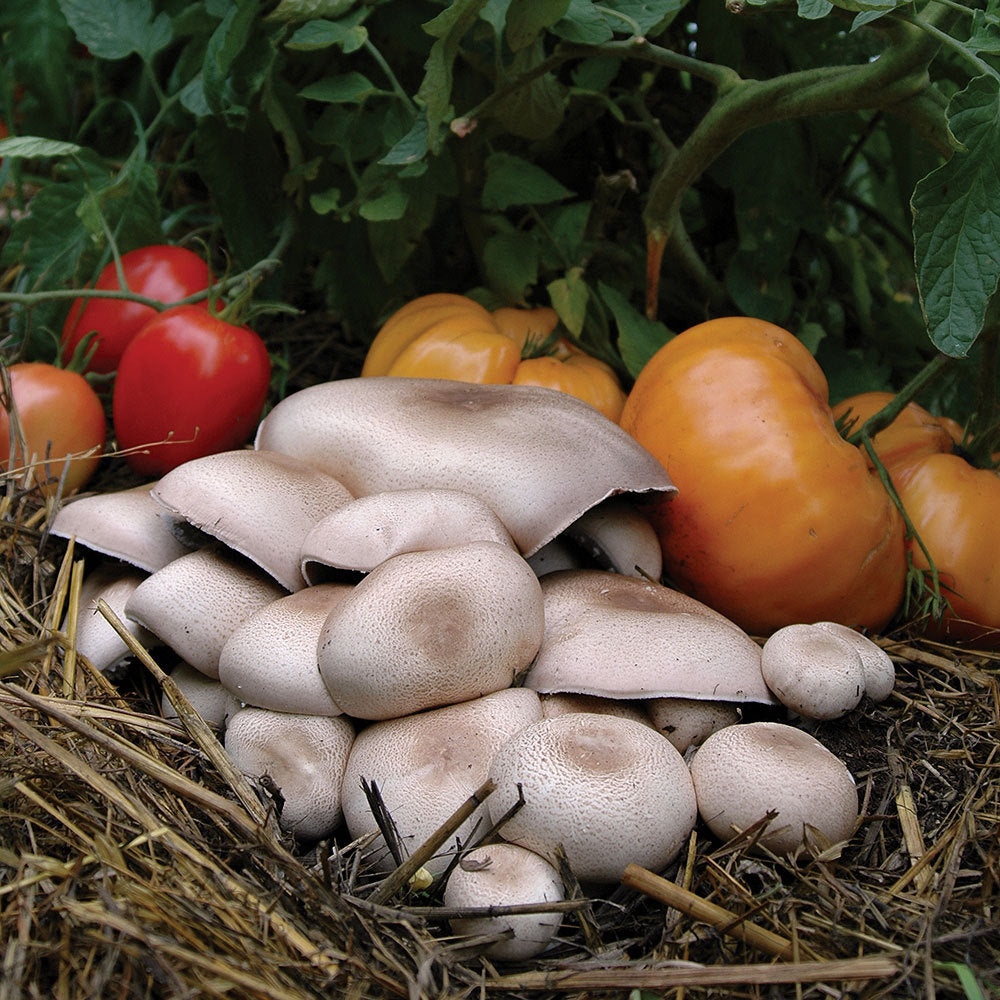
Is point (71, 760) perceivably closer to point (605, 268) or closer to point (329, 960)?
point (329, 960)

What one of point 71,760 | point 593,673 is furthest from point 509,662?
point 71,760

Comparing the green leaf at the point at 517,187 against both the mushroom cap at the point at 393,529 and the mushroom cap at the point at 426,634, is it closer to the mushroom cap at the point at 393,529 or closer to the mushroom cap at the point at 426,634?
the mushroom cap at the point at 393,529

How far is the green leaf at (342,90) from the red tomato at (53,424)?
775 millimetres

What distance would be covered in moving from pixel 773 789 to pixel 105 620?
3.52ft

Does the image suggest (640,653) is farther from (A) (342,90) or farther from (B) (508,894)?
(A) (342,90)

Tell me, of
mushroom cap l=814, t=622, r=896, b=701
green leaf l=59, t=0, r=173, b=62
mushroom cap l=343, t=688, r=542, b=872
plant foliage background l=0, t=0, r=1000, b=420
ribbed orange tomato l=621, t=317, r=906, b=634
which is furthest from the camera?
green leaf l=59, t=0, r=173, b=62

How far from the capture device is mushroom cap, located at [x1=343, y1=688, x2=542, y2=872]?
130 cm

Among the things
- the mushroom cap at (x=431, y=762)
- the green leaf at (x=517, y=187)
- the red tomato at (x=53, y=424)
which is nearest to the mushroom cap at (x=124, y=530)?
the red tomato at (x=53, y=424)

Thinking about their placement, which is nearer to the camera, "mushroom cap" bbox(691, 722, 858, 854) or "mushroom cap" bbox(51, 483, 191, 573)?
"mushroom cap" bbox(691, 722, 858, 854)

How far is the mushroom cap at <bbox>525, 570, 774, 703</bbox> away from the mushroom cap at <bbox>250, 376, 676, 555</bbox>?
167 millimetres

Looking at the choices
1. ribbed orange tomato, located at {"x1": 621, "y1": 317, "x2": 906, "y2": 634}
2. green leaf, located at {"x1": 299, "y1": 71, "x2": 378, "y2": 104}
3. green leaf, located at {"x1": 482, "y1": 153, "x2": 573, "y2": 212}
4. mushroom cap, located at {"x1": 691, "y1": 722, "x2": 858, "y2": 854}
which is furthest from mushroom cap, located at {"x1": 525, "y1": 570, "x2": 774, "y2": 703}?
green leaf, located at {"x1": 299, "y1": 71, "x2": 378, "y2": 104}

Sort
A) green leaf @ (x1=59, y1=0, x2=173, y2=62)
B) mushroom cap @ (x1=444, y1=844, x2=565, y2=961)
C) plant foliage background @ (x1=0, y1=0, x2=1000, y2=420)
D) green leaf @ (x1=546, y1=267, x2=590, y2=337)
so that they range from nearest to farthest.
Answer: mushroom cap @ (x1=444, y1=844, x2=565, y2=961) → plant foliage background @ (x1=0, y1=0, x2=1000, y2=420) → green leaf @ (x1=546, y1=267, x2=590, y2=337) → green leaf @ (x1=59, y1=0, x2=173, y2=62)

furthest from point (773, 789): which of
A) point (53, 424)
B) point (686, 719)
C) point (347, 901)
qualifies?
point (53, 424)

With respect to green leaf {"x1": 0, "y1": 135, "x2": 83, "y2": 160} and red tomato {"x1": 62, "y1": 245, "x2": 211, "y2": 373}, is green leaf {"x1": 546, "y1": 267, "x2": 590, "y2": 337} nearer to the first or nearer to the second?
red tomato {"x1": 62, "y1": 245, "x2": 211, "y2": 373}
